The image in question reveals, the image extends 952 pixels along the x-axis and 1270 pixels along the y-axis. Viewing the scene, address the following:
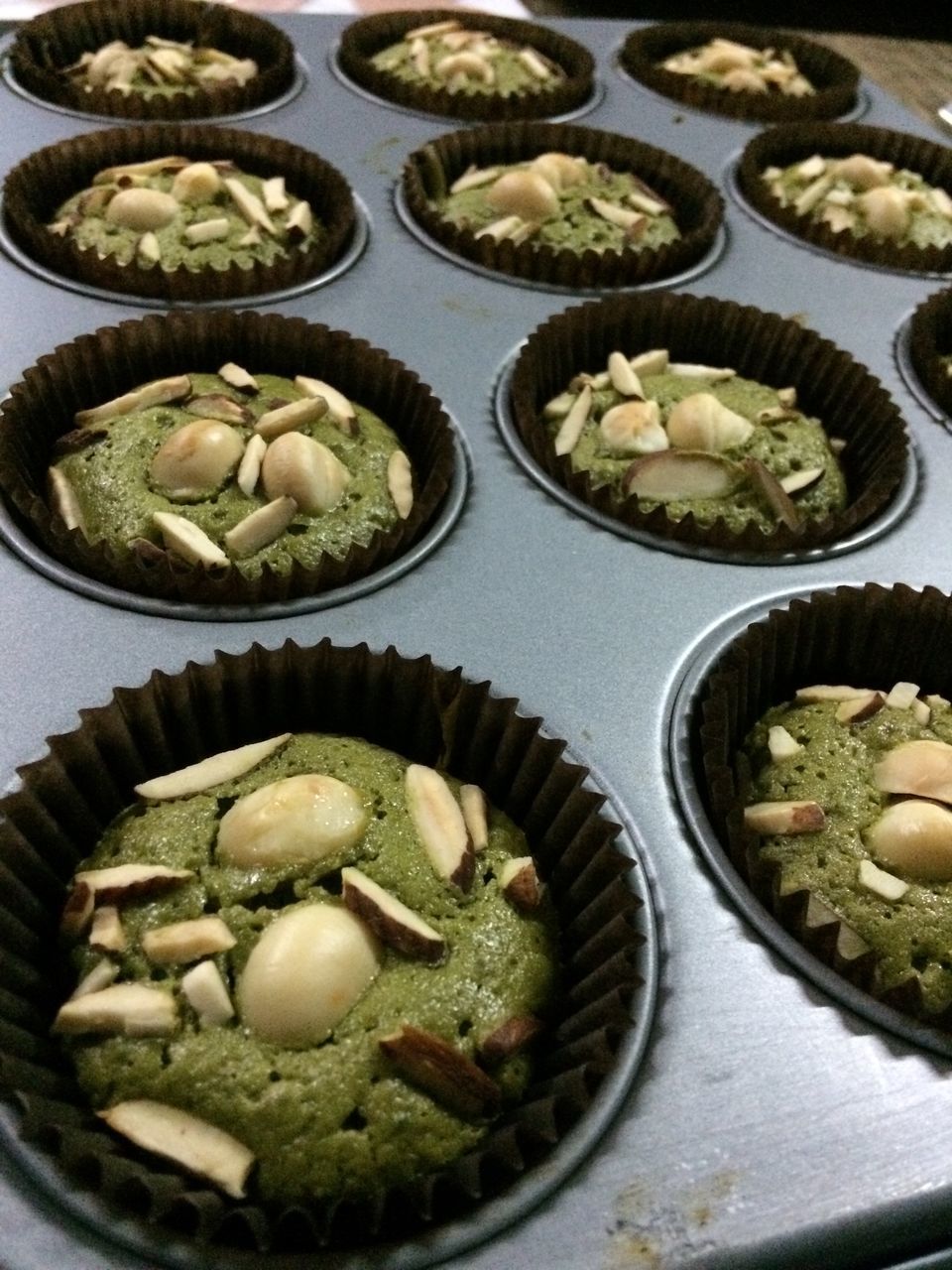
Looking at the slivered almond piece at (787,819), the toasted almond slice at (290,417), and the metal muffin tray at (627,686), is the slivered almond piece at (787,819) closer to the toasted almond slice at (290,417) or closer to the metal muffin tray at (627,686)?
the metal muffin tray at (627,686)

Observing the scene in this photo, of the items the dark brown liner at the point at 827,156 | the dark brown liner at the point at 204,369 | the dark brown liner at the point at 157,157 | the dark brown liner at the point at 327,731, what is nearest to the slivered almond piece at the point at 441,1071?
the dark brown liner at the point at 327,731

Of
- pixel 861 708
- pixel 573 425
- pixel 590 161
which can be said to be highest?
pixel 590 161

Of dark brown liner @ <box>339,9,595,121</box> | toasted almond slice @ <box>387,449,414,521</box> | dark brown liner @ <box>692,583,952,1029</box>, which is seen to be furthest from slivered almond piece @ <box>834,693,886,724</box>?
dark brown liner @ <box>339,9,595,121</box>

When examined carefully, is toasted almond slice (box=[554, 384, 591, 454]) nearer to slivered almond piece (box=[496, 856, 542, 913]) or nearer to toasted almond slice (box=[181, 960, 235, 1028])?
slivered almond piece (box=[496, 856, 542, 913])

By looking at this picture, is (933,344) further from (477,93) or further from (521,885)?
(521,885)

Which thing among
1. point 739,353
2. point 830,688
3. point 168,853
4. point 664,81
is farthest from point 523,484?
point 664,81

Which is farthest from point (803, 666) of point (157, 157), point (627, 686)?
point (157, 157)
